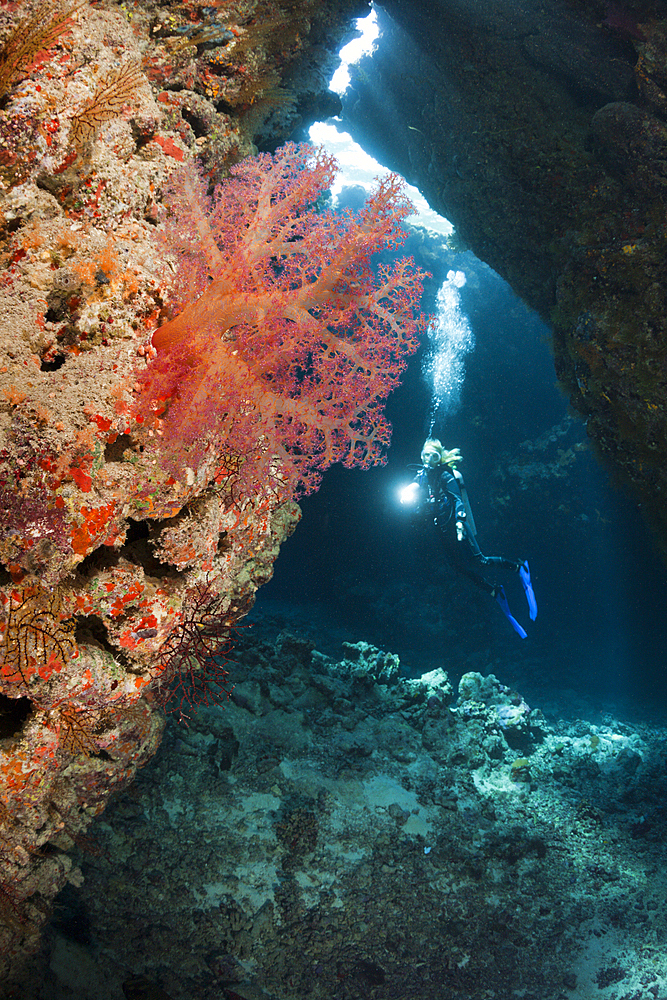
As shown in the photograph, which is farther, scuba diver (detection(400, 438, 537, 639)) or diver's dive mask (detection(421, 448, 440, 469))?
diver's dive mask (detection(421, 448, 440, 469))

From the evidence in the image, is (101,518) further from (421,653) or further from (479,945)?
(421,653)

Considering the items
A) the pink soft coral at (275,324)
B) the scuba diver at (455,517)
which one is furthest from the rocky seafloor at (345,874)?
the scuba diver at (455,517)

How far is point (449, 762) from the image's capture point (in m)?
6.05

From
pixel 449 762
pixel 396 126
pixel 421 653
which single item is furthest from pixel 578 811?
pixel 396 126

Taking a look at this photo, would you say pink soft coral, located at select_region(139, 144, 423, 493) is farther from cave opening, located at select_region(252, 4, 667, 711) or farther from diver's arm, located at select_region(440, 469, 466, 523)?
cave opening, located at select_region(252, 4, 667, 711)

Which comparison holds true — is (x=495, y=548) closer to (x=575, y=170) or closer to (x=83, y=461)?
(x=575, y=170)

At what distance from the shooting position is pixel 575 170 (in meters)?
5.94

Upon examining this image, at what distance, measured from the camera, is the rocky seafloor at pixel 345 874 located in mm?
3738

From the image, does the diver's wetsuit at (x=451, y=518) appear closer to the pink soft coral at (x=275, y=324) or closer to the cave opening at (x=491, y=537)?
the cave opening at (x=491, y=537)

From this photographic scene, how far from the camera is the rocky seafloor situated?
374cm

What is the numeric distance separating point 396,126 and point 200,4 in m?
7.69

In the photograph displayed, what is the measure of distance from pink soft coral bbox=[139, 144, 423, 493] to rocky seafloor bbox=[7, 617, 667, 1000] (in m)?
2.08

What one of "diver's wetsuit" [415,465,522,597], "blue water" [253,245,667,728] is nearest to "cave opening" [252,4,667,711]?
"blue water" [253,245,667,728]

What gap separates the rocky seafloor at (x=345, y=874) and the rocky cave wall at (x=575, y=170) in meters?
4.86
